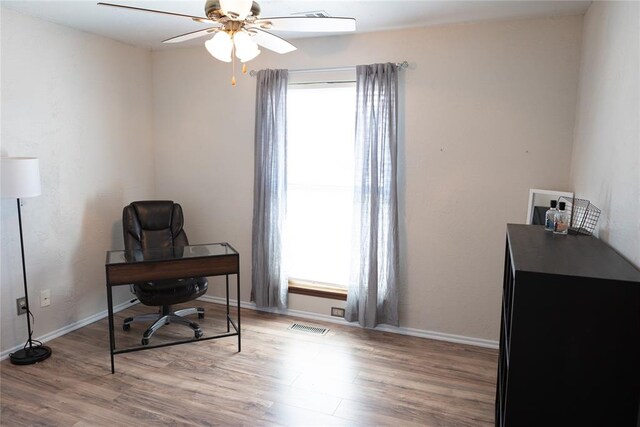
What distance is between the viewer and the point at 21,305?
335 centimetres

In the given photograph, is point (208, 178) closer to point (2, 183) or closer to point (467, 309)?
point (2, 183)

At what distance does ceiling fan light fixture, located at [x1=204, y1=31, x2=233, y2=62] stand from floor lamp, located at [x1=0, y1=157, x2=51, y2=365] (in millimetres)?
1803

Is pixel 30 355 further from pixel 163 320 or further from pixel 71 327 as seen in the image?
pixel 163 320

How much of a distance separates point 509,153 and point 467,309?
1.31 m

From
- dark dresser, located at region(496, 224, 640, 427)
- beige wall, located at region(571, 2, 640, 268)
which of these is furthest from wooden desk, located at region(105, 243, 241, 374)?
beige wall, located at region(571, 2, 640, 268)

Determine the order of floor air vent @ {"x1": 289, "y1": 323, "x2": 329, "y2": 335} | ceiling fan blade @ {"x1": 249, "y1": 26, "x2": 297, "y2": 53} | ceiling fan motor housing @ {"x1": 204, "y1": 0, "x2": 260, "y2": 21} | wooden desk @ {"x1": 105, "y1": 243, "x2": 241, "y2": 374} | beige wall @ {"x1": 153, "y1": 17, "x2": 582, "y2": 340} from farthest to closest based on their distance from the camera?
floor air vent @ {"x1": 289, "y1": 323, "x2": 329, "y2": 335} < beige wall @ {"x1": 153, "y1": 17, "x2": 582, "y2": 340} < wooden desk @ {"x1": 105, "y1": 243, "x2": 241, "y2": 374} < ceiling fan blade @ {"x1": 249, "y1": 26, "x2": 297, "y2": 53} < ceiling fan motor housing @ {"x1": 204, "y1": 0, "x2": 260, "y2": 21}

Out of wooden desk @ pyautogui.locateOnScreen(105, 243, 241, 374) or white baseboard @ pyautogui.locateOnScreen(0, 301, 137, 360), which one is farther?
white baseboard @ pyautogui.locateOnScreen(0, 301, 137, 360)

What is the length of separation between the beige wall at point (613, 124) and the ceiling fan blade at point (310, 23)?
1.25 m

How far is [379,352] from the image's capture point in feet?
11.3

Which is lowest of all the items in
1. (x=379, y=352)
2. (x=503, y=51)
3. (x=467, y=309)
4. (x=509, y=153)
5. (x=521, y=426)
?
(x=379, y=352)

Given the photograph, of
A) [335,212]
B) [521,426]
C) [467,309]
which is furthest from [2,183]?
[467,309]

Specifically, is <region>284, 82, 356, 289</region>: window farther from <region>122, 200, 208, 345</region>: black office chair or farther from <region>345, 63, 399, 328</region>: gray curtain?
<region>122, 200, 208, 345</region>: black office chair

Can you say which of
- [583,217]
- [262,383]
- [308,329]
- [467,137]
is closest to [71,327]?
[262,383]

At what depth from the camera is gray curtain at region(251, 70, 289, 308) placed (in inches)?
154
